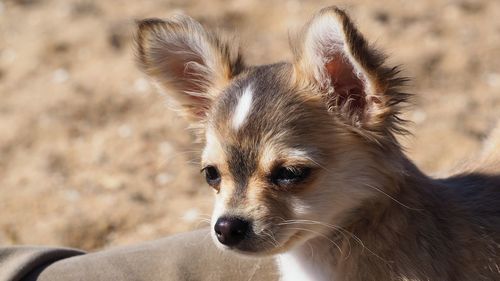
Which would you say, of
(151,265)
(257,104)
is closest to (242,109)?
(257,104)

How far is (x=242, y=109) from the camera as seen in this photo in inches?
104

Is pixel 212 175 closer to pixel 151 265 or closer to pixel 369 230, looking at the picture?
pixel 369 230

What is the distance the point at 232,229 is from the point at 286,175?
0.73ft

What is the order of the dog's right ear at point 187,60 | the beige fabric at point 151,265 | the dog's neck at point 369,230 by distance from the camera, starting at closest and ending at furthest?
the dog's neck at point 369,230 → the dog's right ear at point 187,60 → the beige fabric at point 151,265

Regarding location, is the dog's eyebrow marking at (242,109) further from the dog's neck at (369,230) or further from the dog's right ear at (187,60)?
the dog's neck at (369,230)

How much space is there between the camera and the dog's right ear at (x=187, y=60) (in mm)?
2879

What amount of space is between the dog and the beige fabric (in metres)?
0.40

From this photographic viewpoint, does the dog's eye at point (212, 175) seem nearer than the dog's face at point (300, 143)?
No

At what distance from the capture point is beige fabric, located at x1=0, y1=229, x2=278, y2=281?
314cm

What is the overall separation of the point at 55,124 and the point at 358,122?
3.05 meters

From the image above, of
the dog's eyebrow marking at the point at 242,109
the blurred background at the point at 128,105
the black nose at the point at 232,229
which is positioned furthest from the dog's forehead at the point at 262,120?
the blurred background at the point at 128,105

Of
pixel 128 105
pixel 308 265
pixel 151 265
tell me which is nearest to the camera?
pixel 308 265

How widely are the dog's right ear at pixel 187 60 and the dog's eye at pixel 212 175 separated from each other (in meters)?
0.32

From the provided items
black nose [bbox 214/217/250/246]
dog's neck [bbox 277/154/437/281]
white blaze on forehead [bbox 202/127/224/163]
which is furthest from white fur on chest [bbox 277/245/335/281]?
white blaze on forehead [bbox 202/127/224/163]
